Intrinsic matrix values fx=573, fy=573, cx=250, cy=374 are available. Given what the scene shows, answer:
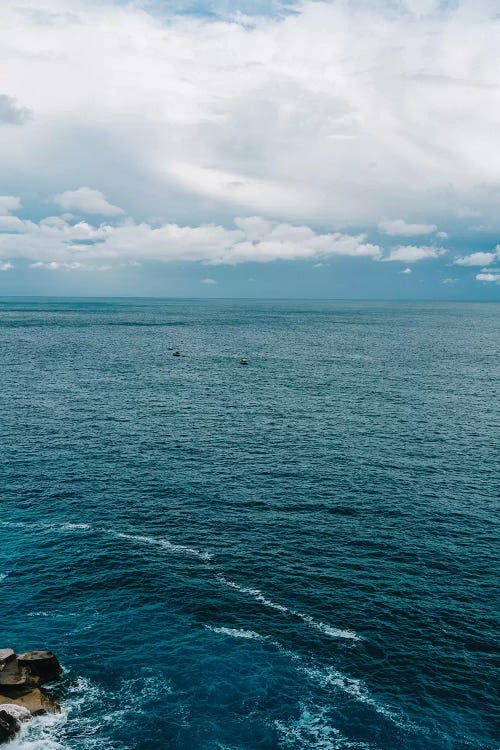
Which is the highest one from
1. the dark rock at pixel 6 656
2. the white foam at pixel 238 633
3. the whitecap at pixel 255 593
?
the dark rock at pixel 6 656

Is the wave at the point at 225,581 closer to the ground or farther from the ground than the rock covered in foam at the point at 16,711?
farther from the ground

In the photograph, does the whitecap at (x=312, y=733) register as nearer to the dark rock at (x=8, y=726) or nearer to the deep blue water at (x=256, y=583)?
the deep blue water at (x=256, y=583)

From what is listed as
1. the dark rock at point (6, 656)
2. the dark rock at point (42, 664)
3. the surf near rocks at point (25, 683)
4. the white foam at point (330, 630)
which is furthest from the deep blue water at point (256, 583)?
the dark rock at point (6, 656)

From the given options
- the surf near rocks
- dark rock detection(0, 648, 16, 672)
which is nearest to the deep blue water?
the surf near rocks

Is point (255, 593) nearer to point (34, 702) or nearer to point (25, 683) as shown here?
point (34, 702)

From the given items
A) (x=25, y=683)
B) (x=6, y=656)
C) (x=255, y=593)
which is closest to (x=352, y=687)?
(x=255, y=593)

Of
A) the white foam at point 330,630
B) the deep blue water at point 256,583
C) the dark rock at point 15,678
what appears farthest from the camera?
the white foam at point 330,630

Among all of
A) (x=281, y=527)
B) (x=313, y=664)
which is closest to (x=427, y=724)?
(x=313, y=664)
